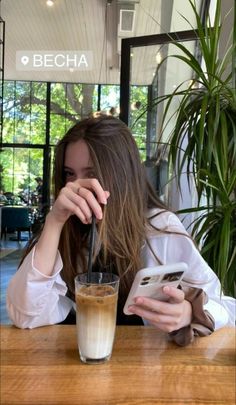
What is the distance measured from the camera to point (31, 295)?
3.07 feet

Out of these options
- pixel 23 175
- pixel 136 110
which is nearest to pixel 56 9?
pixel 136 110

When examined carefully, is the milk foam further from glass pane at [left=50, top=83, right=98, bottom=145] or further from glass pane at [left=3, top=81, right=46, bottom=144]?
glass pane at [left=3, top=81, right=46, bottom=144]

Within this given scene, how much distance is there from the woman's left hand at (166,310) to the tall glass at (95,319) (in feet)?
0.21

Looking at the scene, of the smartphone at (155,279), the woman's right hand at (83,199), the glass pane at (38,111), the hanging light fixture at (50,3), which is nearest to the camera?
the smartphone at (155,279)

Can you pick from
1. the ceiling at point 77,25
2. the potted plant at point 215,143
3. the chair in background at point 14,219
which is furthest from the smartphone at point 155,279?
the chair in background at point 14,219

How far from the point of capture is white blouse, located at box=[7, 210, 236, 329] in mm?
934

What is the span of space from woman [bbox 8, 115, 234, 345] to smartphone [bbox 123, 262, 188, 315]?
0.01 m

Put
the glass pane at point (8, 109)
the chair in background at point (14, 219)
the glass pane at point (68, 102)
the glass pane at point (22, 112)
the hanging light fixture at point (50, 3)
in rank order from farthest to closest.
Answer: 1. the glass pane at point (22, 112)
2. the glass pane at point (8, 109)
3. the glass pane at point (68, 102)
4. the chair in background at point (14, 219)
5. the hanging light fixture at point (50, 3)

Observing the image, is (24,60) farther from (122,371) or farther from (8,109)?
(122,371)

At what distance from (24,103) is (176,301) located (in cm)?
1130

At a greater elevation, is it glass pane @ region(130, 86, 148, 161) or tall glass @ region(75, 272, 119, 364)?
glass pane @ region(130, 86, 148, 161)

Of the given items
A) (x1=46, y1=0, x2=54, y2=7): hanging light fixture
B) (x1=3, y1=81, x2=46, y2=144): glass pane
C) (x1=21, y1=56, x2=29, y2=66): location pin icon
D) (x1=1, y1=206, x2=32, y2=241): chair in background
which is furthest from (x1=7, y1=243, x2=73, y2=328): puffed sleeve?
(x1=3, y1=81, x2=46, y2=144): glass pane

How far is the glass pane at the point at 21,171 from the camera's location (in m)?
11.7

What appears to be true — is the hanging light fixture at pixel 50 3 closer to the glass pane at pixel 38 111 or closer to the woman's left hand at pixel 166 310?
the glass pane at pixel 38 111
